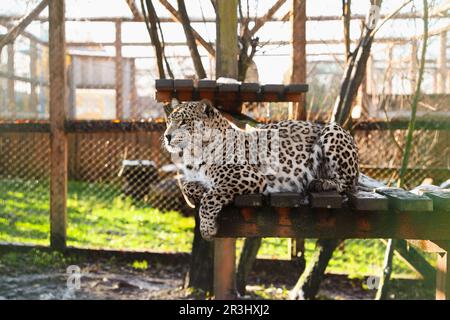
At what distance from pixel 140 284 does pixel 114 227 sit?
6.98 ft

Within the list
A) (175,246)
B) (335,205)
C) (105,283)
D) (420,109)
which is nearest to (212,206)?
(335,205)

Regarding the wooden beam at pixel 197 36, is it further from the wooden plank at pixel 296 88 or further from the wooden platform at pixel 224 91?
the wooden plank at pixel 296 88

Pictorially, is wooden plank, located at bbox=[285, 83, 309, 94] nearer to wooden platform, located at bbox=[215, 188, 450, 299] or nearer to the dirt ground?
wooden platform, located at bbox=[215, 188, 450, 299]

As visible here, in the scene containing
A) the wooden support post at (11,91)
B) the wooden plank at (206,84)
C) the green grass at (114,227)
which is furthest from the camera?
the wooden support post at (11,91)

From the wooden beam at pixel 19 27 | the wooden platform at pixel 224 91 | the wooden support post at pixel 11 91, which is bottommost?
the wooden platform at pixel 224 91

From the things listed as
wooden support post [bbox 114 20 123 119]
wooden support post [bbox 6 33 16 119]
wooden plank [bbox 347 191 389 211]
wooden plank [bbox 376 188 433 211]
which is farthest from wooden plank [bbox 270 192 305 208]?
wooden support post [bbox 6 33 16 119]

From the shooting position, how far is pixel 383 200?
3037mm

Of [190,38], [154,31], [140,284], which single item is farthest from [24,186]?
[190,38]

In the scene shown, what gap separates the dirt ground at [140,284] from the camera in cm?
555

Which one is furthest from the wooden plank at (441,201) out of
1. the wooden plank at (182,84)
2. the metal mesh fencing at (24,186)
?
the metal mesh fencing at (24,186)

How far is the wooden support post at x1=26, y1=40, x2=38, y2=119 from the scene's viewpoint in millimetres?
8672

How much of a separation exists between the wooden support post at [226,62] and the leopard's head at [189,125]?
748mm

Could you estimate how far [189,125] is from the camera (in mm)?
3342

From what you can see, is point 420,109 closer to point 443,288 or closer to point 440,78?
point 440,78
